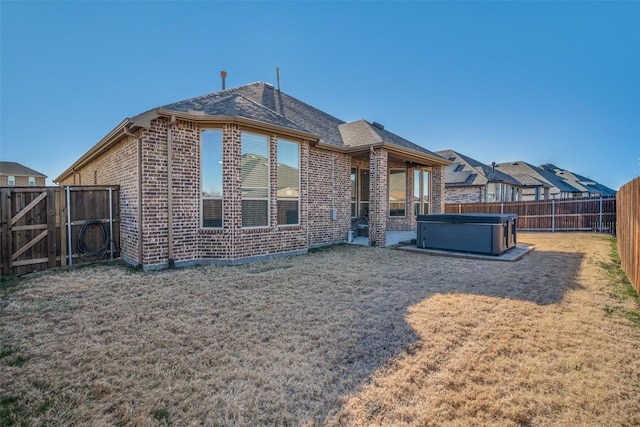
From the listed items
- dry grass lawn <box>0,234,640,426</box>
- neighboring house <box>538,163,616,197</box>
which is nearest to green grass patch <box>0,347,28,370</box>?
dry grass lawn <box>0,234,640,426</box>

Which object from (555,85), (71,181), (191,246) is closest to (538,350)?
(191,246)

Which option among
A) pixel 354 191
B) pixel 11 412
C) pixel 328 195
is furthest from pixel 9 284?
pixel 354 191

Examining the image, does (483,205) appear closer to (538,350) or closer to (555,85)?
(555,85)

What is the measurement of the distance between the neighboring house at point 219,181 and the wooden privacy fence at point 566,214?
11.9m

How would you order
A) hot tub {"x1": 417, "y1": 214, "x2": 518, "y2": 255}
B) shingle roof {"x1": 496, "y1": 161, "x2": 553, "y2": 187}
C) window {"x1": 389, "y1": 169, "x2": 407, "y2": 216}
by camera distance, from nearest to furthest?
hot tub {"x1": 417, "y1": 214, "x2": 518, "y2": 255}, window {"x1": 389, "y1": 169, "x2": 407, "y2": 216}, shingle roof {"x1": 496, "y1": 161, "x2": 553, "y2": 187}

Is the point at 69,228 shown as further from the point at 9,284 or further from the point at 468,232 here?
the point at 468,232

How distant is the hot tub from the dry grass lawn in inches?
103

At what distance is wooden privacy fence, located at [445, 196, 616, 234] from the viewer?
14.2 m

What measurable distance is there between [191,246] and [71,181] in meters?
13.8

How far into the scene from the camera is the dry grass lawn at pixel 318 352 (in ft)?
6.68

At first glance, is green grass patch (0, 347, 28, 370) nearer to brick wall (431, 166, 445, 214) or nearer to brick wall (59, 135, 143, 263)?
brick wall (59, 135, 143, 263)

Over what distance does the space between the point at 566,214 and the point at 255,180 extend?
17201 mm

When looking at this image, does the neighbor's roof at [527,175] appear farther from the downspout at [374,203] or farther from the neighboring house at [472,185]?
the downspout at [374,203]

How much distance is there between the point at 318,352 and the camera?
2.87 meters
